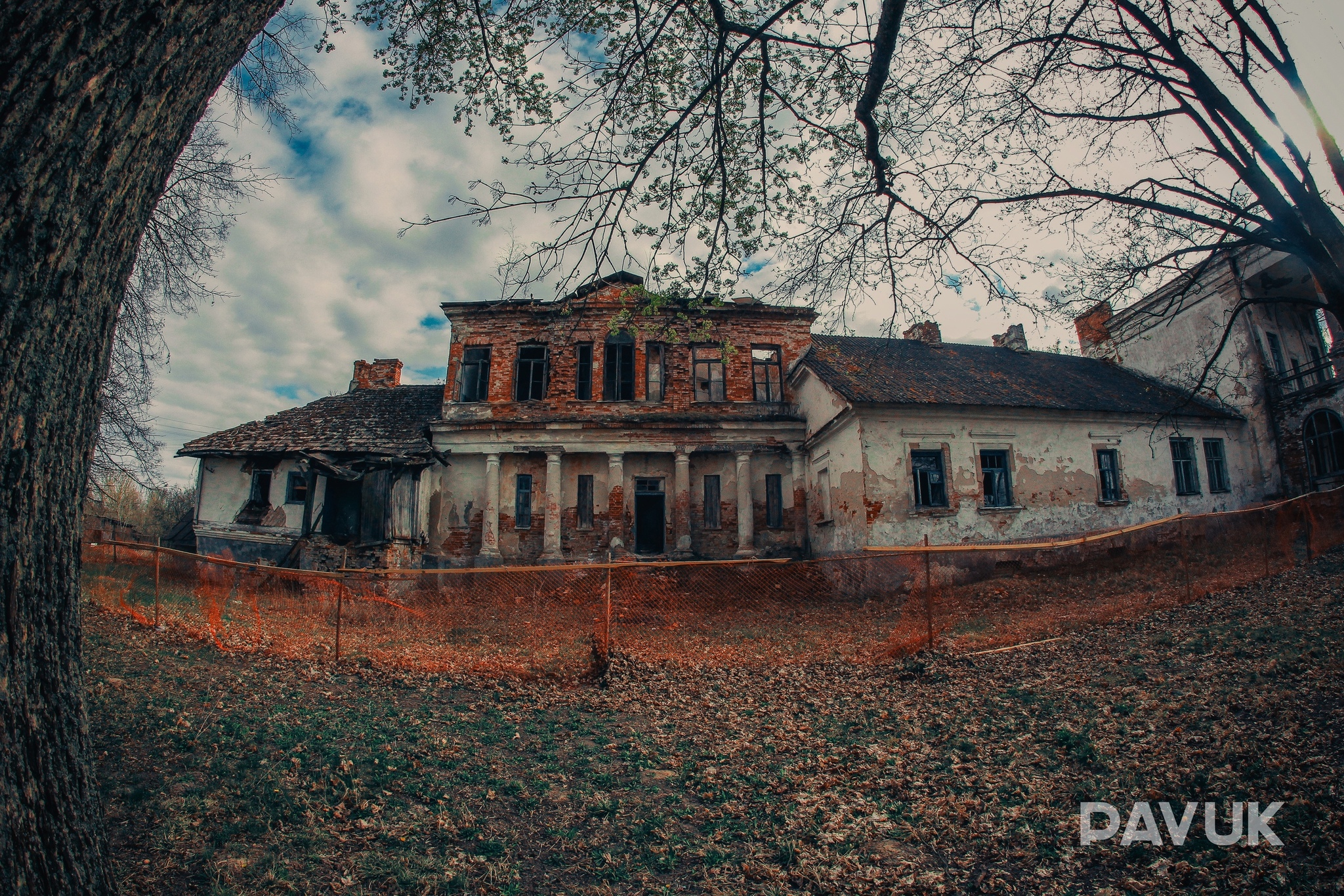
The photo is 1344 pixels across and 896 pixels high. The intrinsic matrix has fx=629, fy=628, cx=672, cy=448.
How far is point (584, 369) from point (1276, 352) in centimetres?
2120

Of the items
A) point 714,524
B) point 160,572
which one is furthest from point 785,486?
point 160,572

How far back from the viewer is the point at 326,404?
21.0 metres

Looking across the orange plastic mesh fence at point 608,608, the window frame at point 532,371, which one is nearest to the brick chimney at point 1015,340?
the orange plastic mesh fence at point 608,608

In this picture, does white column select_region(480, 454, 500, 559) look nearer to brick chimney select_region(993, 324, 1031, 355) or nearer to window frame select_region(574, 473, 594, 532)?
window frame select_region(574, 473, 594, 532)

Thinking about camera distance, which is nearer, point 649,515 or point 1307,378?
point 1307,378

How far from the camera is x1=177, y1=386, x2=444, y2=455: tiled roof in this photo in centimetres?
1848

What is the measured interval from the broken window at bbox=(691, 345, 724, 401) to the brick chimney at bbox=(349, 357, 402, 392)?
1190cm

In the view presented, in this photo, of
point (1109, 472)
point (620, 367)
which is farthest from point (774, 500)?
point (1109, 472)

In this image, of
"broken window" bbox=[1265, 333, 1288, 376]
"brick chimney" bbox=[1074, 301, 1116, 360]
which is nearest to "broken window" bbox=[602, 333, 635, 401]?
"brick chimney" bbox=[1074, 301, 1116, 360]

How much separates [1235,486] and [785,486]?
13378 millimetres

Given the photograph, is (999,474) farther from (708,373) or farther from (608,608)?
(608,608)

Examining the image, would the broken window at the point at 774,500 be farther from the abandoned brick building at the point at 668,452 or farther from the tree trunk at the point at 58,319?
the tree trunk at the point at 58,319

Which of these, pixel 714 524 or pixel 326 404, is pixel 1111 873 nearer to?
pixel 714 524

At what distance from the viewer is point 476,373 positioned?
19625mm
